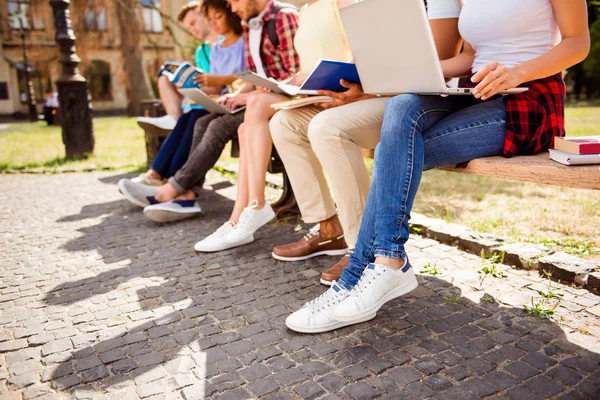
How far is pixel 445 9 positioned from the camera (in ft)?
8.84

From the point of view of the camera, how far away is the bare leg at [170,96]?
17.4 ft

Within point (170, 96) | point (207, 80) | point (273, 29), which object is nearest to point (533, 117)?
point (273, 29)

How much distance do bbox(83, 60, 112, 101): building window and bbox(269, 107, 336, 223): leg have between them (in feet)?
108

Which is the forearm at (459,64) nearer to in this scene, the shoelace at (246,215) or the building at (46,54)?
the shoelace at (246,215)

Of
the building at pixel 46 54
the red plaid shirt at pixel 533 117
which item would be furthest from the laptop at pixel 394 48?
the building at pixel 46 54

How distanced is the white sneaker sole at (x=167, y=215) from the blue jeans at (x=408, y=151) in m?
2.06

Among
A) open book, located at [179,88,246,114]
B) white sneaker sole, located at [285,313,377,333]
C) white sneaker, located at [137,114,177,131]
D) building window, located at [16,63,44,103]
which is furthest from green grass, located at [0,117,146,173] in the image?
building window, located at [16,63,44,103]

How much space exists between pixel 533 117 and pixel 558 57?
259mm

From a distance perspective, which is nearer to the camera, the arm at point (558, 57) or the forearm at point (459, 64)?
the arm at point (558, 57)

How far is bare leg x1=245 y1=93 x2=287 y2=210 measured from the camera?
3.28 m

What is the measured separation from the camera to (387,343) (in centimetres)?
218

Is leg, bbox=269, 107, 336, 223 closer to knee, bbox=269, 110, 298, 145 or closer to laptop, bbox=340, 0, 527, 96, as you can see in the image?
knee, bbox=269, 110, 298, 145

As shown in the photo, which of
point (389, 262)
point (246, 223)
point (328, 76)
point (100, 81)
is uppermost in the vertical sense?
point (100, 81)

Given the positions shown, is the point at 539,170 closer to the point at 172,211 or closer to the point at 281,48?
the point at 281,48
